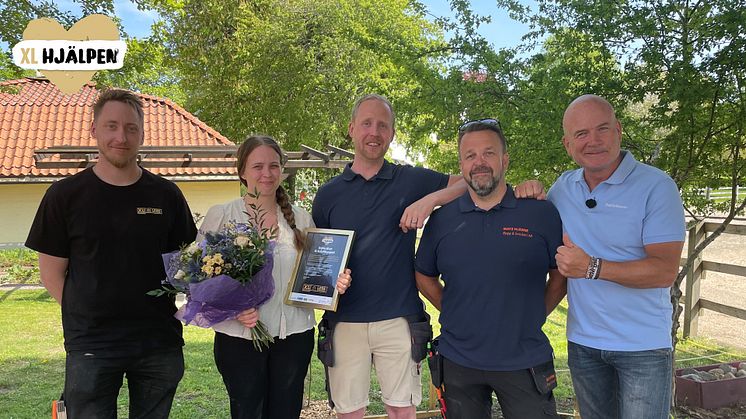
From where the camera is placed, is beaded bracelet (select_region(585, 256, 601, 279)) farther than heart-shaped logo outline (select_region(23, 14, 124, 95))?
No

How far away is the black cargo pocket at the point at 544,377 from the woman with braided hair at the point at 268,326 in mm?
1127

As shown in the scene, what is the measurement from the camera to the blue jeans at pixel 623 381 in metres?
2.81

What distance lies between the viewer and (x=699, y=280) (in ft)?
25.0

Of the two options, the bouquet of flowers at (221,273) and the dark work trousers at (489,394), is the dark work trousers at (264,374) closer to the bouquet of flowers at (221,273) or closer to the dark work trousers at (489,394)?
the bouquet of flowers at (221,273)

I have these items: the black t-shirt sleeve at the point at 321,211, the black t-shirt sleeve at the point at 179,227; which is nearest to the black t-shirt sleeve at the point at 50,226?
the black t-shirt sleeve at the point at 179,227

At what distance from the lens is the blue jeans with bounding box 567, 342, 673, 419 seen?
9.22ft

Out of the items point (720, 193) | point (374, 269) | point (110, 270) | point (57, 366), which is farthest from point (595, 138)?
point (57, 366)

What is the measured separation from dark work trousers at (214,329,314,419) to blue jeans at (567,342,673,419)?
158 centimetres

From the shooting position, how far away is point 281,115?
22.6 m

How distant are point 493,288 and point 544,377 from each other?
526 millimetres

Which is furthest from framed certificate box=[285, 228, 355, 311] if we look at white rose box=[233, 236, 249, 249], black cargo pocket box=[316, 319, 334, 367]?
white rose box=[233, 236, 249, 249]

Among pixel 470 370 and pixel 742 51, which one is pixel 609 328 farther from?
pixel 742 51

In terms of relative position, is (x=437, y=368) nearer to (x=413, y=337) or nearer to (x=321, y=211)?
(x=413, y=337)

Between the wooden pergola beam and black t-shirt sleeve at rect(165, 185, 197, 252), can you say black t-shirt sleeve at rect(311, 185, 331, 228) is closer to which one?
black t-shirt sleeve at rect(165, 185, 197, 252)
